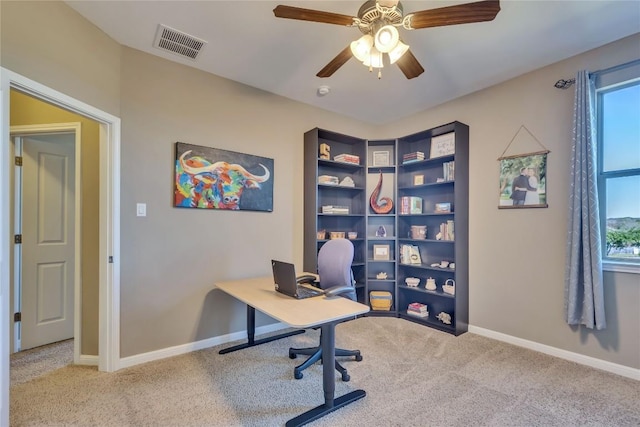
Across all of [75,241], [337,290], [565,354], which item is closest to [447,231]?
[565,354]

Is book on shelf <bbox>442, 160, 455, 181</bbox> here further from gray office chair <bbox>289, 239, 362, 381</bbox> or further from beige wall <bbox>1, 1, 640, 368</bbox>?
gray office chair <bbox>289, 239, 362, 381</bbox>

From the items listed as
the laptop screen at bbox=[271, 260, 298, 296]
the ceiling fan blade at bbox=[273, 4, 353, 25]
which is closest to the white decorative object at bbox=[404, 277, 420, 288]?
the laptop screen at bbox=[271, 260, 298, 296]

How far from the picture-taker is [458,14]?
1.54 meters

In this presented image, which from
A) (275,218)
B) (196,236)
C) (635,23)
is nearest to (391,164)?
(275,218)

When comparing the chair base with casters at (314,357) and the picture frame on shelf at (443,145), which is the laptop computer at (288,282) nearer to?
the chair base with casters at (314,357)

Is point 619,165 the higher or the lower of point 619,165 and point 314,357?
the higher

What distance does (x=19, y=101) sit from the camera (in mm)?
2629

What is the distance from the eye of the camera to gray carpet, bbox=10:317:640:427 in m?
1.77

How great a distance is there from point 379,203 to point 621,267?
2.35 meters

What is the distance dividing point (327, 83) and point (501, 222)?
235 cm

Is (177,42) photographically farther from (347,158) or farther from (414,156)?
(414,156)

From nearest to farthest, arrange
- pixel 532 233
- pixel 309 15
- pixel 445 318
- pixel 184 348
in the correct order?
pixel 309 15
pixel 184 348
pixel 532 233
pixel 445 318

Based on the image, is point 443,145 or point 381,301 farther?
point 381,301

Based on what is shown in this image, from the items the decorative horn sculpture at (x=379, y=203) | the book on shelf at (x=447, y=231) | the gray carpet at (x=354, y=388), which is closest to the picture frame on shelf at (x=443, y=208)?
the book on shelf at (x=447, y=231)
